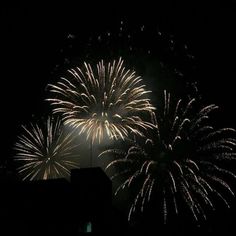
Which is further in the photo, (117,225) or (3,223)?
(117,225)

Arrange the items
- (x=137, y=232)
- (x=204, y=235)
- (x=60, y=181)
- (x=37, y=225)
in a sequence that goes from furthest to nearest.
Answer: (x=204, y=235) < (x=137, y=232) < (x=60, y=181) < (x=37, y=225)

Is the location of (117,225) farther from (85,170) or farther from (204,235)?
(204,235)

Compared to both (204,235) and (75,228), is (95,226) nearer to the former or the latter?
(75,228)

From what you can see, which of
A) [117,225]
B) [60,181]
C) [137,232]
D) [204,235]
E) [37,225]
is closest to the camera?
[37,225]

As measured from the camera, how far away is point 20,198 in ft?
129

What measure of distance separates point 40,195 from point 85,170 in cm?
428

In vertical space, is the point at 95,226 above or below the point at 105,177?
below

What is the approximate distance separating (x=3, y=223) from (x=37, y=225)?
8.85ft

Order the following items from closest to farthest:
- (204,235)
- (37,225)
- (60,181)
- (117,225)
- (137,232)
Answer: (37,225) → (60,181) → (117,225) → (137,232) → (204,235)

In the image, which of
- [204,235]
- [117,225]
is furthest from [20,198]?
[204,235]

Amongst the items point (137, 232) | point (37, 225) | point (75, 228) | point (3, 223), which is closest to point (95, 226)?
point (75, 228)

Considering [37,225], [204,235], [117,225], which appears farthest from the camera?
[204,235]

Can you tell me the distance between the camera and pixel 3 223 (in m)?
38.0

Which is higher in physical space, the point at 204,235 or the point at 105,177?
the point at 105,177
